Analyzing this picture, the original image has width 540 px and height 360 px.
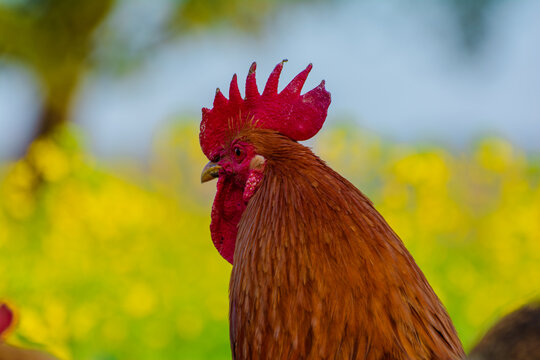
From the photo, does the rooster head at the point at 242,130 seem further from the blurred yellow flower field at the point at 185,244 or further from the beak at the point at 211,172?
the blurred yellow flower field at the point at 185,244

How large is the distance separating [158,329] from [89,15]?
446cm

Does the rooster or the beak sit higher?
the beak

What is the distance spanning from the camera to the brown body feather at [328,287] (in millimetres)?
1555

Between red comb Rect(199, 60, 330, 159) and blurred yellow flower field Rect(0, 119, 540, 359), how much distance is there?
209cm

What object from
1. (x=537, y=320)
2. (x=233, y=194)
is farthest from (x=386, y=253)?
(x=233, y=194)

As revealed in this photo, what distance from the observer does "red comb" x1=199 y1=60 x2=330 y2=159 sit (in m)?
1.95

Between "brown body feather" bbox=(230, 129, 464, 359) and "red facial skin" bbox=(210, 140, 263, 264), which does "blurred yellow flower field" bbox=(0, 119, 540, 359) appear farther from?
"brown body feather" bbox=(230, 129, 464, 359)

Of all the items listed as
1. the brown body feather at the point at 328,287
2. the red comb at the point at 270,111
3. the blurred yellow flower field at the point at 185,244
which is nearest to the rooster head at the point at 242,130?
the red comb at the point at 270,111

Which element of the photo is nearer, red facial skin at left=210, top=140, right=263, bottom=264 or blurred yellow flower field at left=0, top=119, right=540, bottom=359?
red facial skin at left=210, top=140, right=263, bottom=264

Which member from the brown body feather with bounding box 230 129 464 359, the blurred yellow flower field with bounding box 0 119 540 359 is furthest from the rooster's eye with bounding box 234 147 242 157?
the blurred yellow flower field with bounding box 0 119 540 359

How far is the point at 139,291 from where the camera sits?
4.29 m

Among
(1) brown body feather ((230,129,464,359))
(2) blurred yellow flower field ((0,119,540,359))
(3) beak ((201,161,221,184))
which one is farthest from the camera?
(2) blurred yellow flower field ((0,119,540,359))

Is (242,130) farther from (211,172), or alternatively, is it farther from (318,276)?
(318,276)

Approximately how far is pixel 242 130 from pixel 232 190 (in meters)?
0.20
